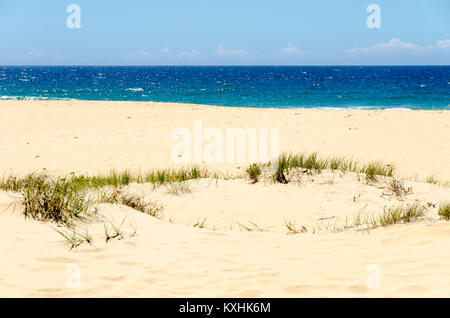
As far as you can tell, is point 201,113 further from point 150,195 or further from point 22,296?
point 22,296

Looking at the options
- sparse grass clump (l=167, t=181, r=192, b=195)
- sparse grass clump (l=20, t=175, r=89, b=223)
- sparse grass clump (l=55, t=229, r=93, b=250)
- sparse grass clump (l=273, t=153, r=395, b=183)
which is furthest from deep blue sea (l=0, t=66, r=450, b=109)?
sparse grass clump (l=55, t=229, r=93, b=250)

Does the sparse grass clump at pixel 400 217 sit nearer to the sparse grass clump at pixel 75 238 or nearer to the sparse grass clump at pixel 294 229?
the sparse grass clump at pixel 294 229

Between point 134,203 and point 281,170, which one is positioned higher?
point 281,170

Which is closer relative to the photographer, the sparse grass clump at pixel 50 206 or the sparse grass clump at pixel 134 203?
the sparse grass clump at pixel 50 206

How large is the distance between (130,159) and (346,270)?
785 cm

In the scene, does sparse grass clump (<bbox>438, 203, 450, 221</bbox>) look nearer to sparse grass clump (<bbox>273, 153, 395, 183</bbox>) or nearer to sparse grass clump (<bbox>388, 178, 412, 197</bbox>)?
sparse grass clump (<bbox>388, 178, 412, 197</bbox>)

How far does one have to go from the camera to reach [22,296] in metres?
3.00

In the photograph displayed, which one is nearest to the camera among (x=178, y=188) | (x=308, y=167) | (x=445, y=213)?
(x=445, y=213)

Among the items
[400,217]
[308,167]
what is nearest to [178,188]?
[308,167]

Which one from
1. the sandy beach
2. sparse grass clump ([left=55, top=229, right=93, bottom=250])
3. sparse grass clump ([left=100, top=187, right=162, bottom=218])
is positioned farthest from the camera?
sparse grass clump ([left=100, top=187, right=162, bottom=218])

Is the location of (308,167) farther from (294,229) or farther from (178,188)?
(294,229)

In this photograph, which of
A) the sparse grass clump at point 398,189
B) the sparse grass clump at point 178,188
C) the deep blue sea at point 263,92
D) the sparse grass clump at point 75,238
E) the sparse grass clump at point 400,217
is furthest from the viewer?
the deep blue sea at point 263,92

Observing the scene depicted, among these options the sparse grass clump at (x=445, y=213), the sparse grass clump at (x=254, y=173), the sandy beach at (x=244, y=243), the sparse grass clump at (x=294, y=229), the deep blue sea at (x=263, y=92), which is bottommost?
the sparse grass clump at (x=294, y=229)

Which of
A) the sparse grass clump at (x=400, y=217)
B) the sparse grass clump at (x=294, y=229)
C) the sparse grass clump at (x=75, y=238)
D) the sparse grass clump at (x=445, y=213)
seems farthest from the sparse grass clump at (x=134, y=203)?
the sparse grass clump at (x=445, y=213)
